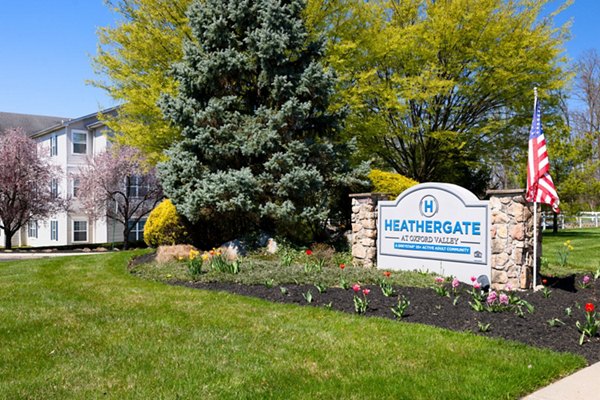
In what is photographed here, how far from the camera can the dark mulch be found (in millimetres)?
5305

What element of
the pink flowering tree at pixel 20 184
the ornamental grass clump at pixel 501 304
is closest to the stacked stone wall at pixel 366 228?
the ornamental grass clump at pixel 501 304

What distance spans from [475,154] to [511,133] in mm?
1557

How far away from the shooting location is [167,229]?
12336mm

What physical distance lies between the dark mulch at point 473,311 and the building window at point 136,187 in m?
18.9

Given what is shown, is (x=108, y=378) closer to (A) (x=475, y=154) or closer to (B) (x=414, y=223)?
(B) (x=414, y=223)

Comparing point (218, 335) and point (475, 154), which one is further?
point (475, 154)

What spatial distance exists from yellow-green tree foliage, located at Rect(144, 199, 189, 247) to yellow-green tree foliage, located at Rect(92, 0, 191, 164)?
356 cm

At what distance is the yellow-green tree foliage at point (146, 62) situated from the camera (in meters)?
15.2

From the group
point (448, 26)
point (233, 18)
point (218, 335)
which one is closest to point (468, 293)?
point (218, 335)

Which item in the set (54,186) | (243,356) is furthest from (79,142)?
(243,356)

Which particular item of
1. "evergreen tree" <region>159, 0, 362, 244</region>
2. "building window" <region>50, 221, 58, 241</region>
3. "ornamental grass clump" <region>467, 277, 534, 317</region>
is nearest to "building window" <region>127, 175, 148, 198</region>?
"building window" <region>50, 221, 58, 241</region>

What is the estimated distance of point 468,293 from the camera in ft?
24.1

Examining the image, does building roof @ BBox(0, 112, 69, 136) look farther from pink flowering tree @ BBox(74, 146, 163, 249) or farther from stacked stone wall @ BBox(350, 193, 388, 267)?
stacked stone wall @ BBox(350, 193, 388, 267)

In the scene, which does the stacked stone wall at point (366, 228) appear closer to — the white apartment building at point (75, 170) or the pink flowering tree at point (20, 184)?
the pink flowering tree at point (20, 184)
